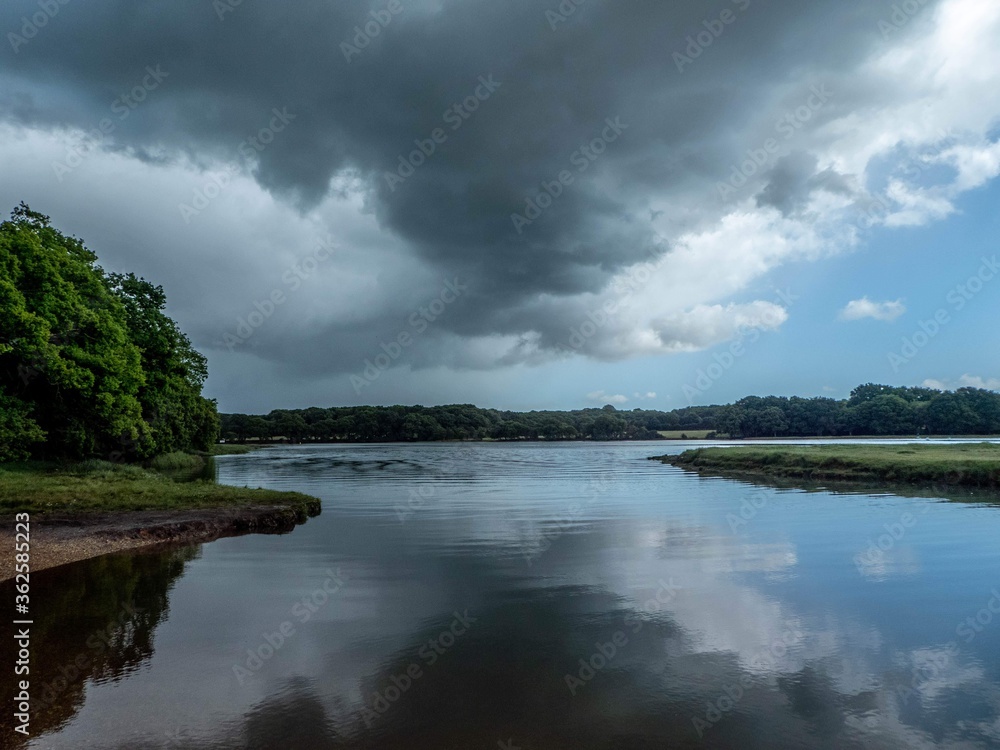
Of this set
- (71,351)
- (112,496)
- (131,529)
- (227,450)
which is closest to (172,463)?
(71,351)

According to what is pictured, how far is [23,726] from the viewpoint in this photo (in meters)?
7.92

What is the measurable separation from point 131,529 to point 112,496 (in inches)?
259

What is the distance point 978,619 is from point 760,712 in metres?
7.92

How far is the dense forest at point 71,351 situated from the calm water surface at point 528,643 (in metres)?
17.1

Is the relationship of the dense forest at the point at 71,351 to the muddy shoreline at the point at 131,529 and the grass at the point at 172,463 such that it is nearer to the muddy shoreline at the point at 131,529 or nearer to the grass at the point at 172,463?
the muddy shoreline at the point at 131,529

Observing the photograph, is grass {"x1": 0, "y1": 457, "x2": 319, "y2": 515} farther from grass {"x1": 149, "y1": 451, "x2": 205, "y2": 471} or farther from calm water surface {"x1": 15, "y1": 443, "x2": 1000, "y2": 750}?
grass {"x1": 149, "y1": 451, "x2": 205, "y2": 471}

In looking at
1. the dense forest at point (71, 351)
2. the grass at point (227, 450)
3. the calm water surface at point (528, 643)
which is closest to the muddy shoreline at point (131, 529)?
the calm water surface at point (528, 643)

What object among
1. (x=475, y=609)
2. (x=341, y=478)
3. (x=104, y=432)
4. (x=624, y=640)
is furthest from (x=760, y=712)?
(x=341, y=478)

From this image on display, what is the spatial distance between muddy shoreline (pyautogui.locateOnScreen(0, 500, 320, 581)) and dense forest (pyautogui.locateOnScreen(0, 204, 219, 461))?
439 inches

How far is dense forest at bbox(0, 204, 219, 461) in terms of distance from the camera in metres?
30.5

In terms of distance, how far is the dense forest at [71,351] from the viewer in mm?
30484

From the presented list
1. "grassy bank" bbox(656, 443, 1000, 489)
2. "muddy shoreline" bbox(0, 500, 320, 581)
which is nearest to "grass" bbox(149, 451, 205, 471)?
"muddy shoreline" bbox(0, 500, 320, 581)

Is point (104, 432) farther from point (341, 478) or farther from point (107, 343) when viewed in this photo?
point (341, 478)

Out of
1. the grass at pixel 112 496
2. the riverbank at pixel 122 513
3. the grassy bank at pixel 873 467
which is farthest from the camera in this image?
the grassy bank at pixel 873 467
